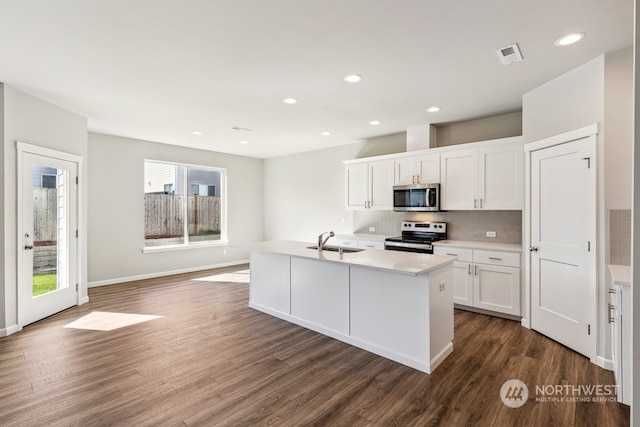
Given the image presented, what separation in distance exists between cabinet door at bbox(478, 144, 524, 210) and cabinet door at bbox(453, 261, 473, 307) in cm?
85

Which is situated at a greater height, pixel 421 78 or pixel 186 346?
pixel 421 78

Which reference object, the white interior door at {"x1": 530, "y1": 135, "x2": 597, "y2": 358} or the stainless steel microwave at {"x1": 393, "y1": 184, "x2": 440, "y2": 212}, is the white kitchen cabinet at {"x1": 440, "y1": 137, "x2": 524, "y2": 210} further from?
the white interior door at {"x1": 530, "y1": 135, "x2": 597, "y2": 358}

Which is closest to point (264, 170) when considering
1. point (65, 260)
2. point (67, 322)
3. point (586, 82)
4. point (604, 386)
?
point (65, 260)

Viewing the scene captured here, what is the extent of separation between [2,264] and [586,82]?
6094 millimetres

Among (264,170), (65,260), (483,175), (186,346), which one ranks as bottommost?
(186,346)

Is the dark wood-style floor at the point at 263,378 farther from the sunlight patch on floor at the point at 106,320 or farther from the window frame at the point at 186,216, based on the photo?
the window frame at the point at 186,216

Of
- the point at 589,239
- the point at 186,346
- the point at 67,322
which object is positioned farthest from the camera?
the point at 67,322

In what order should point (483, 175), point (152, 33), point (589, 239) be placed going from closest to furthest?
point (152, 33)
point (589, 239)
point (483, 175)

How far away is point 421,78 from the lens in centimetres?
312

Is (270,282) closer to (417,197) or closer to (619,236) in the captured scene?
(417,197)

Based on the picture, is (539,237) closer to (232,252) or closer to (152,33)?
(152,33)

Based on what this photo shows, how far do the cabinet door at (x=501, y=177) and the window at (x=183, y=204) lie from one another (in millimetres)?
5531

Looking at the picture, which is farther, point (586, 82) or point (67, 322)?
point (67, 322)

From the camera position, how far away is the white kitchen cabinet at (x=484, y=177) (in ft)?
12.5
